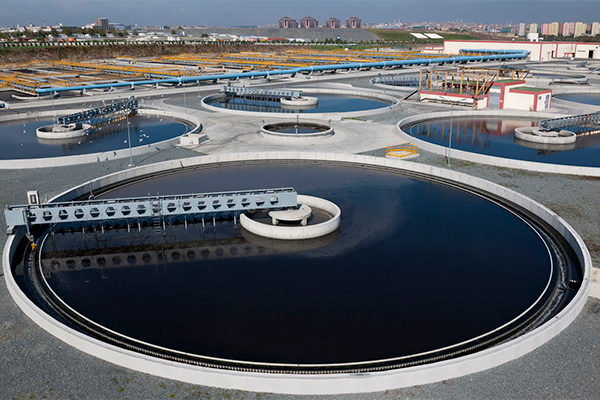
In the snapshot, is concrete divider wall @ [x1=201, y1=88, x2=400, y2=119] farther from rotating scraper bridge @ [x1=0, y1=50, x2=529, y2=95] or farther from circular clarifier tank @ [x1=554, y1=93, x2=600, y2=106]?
circular clarifier tank @ [x1=554, y1=93, x2=600, y2=106]

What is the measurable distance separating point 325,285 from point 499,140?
3261cm

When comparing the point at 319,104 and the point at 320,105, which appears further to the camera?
the point at 319,104

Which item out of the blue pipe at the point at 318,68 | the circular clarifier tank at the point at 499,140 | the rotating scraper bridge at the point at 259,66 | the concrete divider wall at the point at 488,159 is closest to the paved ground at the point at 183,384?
the concrete divider wall at the point at 488,159

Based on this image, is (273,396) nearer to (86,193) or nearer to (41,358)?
(41,358)

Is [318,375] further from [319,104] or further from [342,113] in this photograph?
[319,104]

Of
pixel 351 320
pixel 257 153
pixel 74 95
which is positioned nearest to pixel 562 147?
pixel 257 153

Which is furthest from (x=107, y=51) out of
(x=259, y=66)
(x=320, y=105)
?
(x=320, y=105)

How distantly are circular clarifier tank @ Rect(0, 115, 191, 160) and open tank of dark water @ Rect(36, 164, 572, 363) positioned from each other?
18.7 meters

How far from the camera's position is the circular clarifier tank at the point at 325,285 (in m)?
17.3

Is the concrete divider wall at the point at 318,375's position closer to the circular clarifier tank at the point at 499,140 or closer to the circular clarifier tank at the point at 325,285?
the circular clarifier tank at the point at 325,285

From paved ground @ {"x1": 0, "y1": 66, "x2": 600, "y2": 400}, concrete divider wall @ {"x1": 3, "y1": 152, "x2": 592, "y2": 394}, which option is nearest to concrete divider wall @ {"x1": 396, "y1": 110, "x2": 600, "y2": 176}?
concrete divider wall @ {"x1": 3, "y1": 152, "x2": 592, "y2": 394}

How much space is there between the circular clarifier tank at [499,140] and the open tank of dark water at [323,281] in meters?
13.7

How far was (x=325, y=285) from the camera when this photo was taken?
21.1m

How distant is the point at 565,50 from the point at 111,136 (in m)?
136
